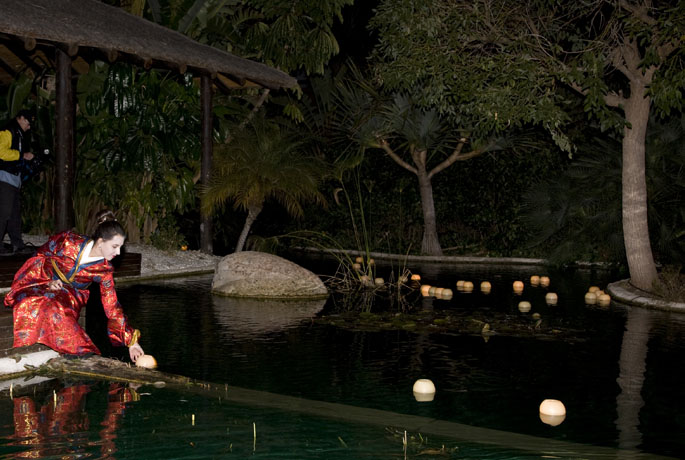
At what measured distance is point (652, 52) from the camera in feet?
36.4

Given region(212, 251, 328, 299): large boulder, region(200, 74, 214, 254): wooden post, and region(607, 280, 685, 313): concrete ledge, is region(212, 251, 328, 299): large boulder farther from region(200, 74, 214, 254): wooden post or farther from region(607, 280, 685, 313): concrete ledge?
region(607, 280, 685, 313): concrete ledge

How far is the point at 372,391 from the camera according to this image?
21.6ft

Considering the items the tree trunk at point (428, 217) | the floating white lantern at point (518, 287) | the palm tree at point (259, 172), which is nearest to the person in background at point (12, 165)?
the palm tree at point (259, 172)

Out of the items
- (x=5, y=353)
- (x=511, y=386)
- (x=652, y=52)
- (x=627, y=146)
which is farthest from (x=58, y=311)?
(x=627, y=146)

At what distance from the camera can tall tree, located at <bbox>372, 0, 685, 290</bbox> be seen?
12.2 metres

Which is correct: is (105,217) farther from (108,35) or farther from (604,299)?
(604,299)

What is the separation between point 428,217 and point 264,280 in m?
8.86

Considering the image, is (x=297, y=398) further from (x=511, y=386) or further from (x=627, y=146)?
(x=627, y=146)

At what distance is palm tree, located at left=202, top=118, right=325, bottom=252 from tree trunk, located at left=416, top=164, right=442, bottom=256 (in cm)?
386

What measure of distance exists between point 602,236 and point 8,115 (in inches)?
457

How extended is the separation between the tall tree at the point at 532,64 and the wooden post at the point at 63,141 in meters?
5.04

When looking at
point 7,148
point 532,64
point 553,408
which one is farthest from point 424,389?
point 7,148

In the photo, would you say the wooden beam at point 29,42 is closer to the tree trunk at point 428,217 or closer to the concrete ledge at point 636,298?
the concrete ledge at point 636,298

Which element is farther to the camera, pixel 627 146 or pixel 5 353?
pixel 627 146
